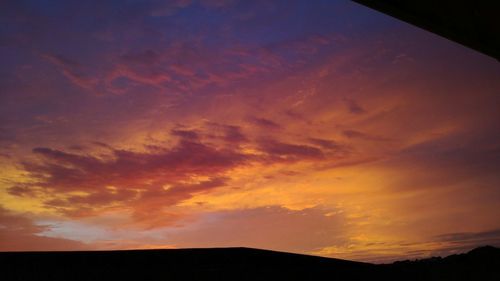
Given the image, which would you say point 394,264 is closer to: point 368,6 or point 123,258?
point 123,258

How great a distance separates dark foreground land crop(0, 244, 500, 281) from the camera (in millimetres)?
1299

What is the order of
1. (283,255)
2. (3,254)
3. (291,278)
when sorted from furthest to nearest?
(283,255)
(291,278)
(3,254)

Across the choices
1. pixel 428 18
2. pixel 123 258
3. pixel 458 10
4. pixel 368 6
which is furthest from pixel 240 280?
pixel 458 10

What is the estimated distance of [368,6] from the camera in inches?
95.9

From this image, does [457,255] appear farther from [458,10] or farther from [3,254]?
[3,254]

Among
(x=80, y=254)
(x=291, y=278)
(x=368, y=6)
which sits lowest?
(x=291, y=278)

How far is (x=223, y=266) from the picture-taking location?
1.55m

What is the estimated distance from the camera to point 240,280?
152cm

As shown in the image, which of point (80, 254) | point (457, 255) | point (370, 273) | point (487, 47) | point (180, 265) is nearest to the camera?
→ point (80, 254)

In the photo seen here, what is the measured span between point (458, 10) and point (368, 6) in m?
0.75

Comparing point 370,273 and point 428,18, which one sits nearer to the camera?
point 370,273

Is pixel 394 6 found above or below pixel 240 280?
above

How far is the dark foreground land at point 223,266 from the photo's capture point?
1.30m

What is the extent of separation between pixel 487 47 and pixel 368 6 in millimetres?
1378
